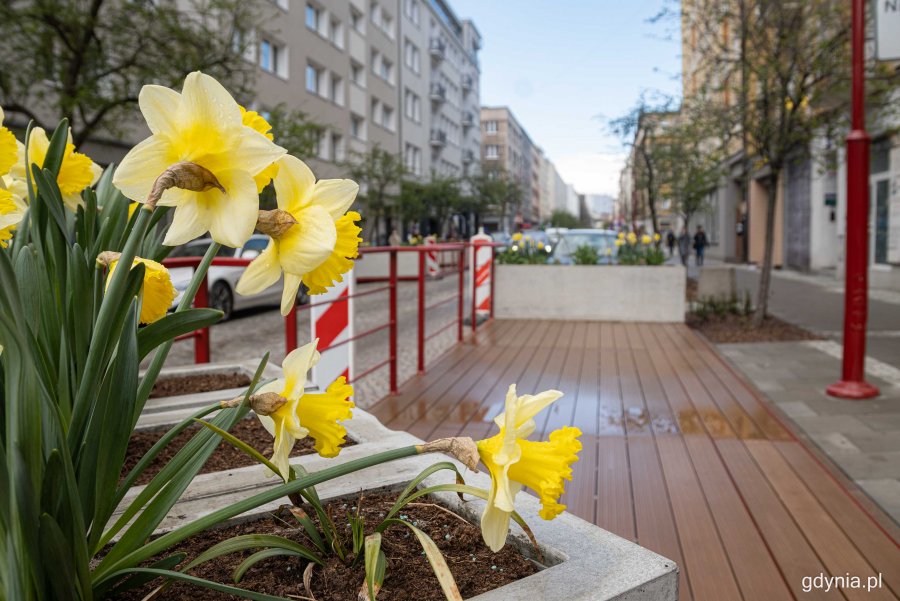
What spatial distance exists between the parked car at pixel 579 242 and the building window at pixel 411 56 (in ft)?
110

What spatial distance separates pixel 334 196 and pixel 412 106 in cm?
4797

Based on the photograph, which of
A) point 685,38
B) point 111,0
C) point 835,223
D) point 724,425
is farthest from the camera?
point 835,223

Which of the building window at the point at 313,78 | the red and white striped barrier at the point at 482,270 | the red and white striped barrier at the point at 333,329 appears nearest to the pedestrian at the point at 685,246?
the red and white striped barrier at the point at 482,270

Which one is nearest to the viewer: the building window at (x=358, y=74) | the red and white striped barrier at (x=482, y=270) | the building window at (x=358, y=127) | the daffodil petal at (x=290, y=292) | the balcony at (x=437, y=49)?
the daffodil petal at (x=290, y=292)

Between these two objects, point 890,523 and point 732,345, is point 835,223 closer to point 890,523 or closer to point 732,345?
point 732,345

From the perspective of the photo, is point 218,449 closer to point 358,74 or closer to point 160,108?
point 160,108

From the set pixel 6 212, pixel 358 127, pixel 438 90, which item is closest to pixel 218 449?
pixel 6 212

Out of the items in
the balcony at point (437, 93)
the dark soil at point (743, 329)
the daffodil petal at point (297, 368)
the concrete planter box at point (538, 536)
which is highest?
the balcony at point (437, 93)

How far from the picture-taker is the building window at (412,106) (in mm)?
45500

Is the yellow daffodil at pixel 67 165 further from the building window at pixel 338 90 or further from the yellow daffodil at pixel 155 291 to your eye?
the building window at pixel 338 90

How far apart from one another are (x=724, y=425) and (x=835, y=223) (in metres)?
18.7

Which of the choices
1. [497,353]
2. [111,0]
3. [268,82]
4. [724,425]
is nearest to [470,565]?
[724,425]

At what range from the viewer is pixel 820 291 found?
15156mm

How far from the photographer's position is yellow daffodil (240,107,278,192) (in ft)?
3.20
